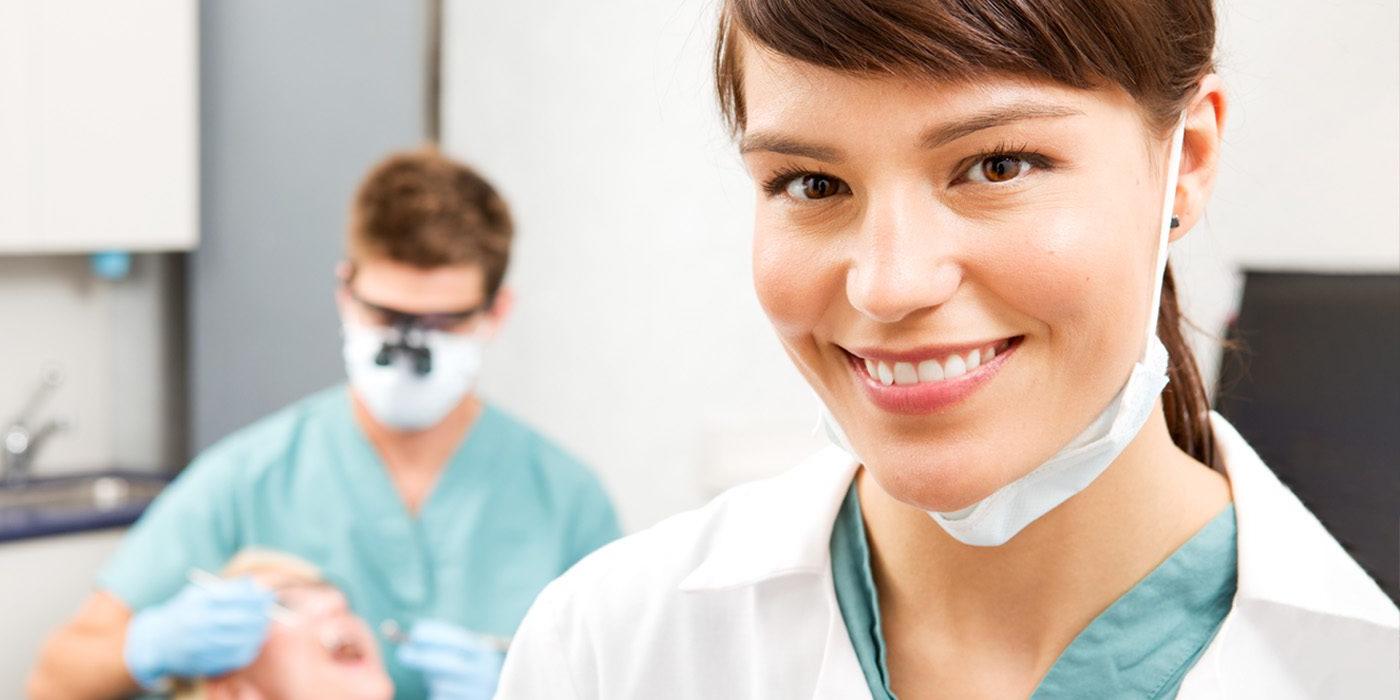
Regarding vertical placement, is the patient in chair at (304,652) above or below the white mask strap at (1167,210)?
below

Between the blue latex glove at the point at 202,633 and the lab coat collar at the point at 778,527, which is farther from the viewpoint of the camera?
the blue latex glove at the point at 202,633

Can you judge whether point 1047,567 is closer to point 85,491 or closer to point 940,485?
point 940,485

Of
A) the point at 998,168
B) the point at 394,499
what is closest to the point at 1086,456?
the point at 998,168

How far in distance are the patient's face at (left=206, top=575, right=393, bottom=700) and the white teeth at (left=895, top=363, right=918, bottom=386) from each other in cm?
168

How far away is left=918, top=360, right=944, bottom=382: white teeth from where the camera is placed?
35.7 inches

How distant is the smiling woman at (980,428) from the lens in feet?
2.85

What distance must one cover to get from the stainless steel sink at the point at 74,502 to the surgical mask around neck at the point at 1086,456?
108 inches

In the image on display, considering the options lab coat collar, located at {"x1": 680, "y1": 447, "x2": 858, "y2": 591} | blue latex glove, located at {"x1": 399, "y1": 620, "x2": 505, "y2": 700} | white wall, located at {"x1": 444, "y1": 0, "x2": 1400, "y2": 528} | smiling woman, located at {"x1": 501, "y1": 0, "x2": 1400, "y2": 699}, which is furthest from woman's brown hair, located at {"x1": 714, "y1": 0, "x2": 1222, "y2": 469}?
blue latex glove, located at {"x1": 399, "y1": 620, "x2": 505, "y2": 700}

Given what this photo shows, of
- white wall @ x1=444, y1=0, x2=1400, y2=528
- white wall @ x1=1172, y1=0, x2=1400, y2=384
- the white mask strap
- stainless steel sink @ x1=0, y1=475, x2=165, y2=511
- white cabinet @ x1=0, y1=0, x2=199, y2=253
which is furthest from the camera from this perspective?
stainless steel sink @ x1=0, y1=475, x2=165, y2=511

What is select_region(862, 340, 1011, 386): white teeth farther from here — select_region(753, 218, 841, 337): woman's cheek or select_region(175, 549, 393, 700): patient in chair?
select_region(175, 549, 393, 700): patient in chair

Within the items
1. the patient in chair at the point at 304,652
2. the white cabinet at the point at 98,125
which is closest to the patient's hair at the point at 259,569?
the patient in chair at the point at 304,652

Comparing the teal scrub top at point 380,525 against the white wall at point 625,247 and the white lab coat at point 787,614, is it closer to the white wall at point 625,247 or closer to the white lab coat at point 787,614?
the white wall at point 625,247

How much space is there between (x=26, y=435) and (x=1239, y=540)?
3256mm

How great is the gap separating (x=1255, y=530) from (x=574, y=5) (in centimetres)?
264
